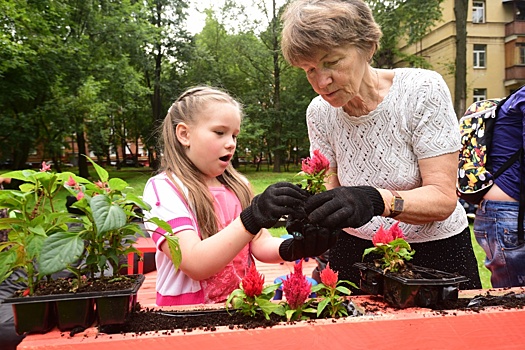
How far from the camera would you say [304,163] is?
1331 millimetres

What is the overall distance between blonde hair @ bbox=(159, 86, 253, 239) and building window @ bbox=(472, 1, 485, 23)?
27.7 m

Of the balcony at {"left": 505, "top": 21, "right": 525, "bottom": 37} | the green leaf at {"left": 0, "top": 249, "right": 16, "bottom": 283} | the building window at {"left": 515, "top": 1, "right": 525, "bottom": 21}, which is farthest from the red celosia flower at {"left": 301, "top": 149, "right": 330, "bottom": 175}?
the building window at {"left": 515, "top": 1, "right": 525, "bottom": 21}

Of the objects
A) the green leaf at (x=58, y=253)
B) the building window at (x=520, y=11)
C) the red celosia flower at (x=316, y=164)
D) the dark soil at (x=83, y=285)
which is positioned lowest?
the dark soil at (x=83, y=285)

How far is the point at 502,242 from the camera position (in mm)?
2127

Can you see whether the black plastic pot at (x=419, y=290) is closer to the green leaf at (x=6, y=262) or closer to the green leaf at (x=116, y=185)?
the green leaf at (x=116, y=185)

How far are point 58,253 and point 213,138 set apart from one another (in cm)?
79

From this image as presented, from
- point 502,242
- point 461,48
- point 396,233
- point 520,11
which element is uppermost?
point 520,11

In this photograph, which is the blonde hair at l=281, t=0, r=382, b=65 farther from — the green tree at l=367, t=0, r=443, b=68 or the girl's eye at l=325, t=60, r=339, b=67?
the green tree at l=367, t=0, r=443, b=68

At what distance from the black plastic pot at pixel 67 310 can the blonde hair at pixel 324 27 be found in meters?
0.96

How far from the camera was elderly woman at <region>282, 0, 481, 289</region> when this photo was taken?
1392 mm

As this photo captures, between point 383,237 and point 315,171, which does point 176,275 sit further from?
point 383,237

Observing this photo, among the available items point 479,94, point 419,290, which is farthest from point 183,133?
point 479,94

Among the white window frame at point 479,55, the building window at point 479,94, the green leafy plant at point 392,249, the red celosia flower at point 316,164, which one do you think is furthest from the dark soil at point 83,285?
the white window frame at point 479,55

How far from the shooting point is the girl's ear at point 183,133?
168cm
